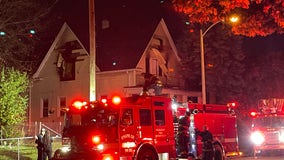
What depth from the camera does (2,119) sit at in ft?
77.7

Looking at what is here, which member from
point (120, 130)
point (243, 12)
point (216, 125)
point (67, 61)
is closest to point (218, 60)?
point (67, 61)

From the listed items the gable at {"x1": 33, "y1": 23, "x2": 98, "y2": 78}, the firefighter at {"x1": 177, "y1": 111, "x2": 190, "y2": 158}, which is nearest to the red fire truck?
the firefighter at {"x1": 177, "y1": 111, "x2": 190, "y2": 158}

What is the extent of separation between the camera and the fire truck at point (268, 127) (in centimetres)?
2272

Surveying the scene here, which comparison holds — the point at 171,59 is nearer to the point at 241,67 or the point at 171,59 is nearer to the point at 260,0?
the point at 241,67

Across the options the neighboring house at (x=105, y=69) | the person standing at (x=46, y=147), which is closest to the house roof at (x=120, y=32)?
the neighboring house at (x=105, y=69)

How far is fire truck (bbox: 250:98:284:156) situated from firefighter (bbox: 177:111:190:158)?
7638 mm

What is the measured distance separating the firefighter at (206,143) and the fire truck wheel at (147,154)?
2.78 meters

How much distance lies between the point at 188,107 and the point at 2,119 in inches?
434

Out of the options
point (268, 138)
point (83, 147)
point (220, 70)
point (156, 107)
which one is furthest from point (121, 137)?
point (220, 70)

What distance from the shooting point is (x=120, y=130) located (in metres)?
13.2

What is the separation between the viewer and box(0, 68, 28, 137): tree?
76.6 feet

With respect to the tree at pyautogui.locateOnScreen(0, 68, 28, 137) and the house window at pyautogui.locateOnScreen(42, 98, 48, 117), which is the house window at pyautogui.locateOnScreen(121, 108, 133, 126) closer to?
the tree at pyautogui.locateOnScreen(0, 68, 28, 137)

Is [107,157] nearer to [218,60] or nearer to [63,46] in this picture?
[218,60]

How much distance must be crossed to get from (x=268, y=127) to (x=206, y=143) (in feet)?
24.5
